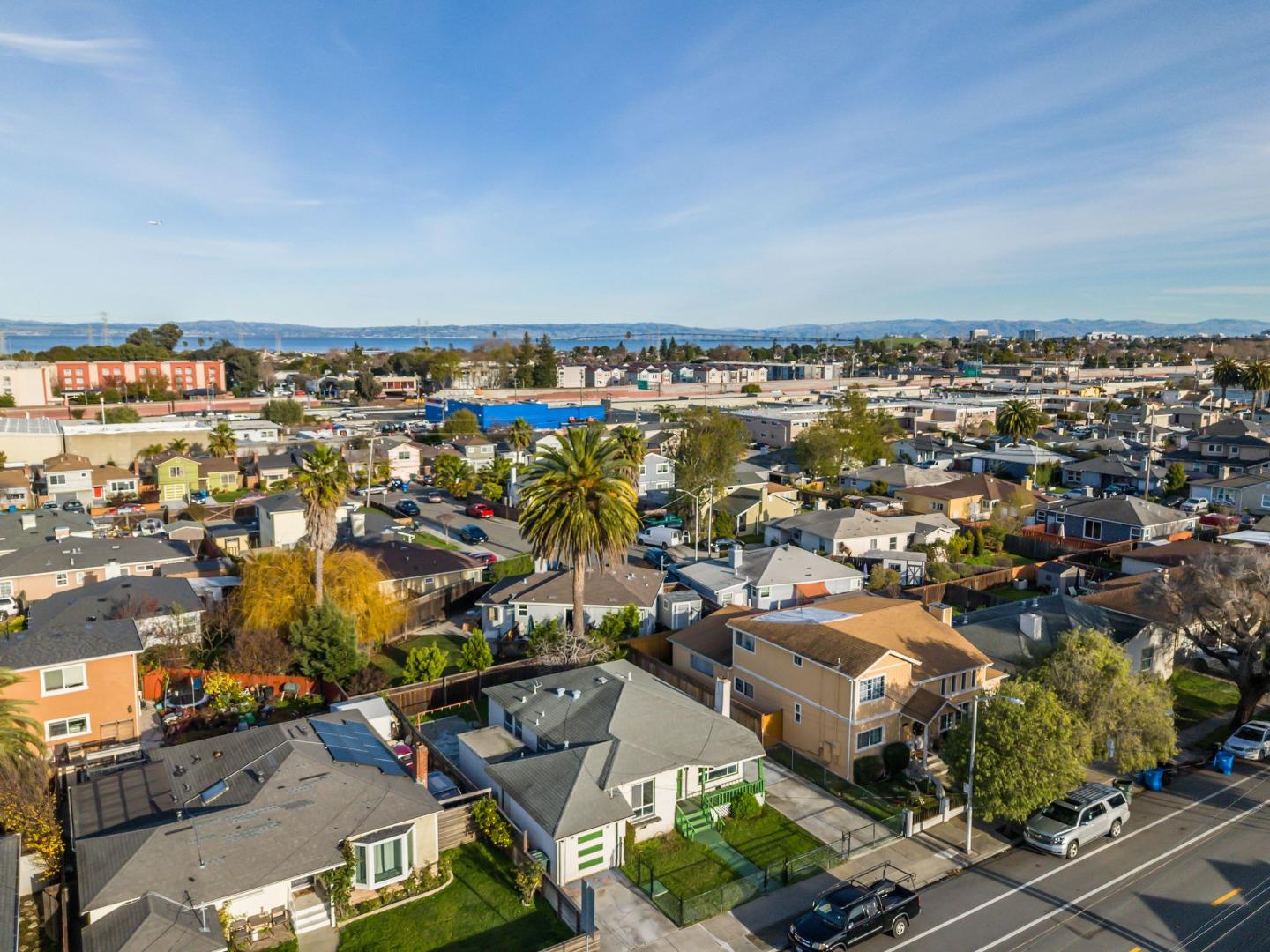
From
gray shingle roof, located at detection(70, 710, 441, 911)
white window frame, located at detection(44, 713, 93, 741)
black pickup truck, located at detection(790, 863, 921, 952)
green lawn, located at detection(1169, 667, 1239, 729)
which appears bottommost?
green lawn, located at detection(1169, 667, 1239, 729)

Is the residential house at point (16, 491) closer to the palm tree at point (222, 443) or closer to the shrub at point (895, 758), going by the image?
the palm tree at point (222, 443)

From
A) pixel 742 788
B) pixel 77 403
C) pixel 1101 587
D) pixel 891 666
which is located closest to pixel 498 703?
pixel 742 788

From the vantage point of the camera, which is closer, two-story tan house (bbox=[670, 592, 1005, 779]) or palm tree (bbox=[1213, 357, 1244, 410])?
two-story tan house (bbox=[670, 592, 1005, 779])

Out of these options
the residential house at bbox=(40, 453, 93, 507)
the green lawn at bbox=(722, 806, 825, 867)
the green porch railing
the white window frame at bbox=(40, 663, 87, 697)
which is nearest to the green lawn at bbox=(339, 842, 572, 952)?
the green lawn at bbox=(722, 806, 825, 867)

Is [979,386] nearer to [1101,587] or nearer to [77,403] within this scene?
[1101,587]

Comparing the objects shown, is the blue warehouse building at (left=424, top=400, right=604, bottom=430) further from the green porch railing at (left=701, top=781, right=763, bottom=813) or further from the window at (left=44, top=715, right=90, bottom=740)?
the green porch railing at (left=701, top=781, right=763, bottom=813)

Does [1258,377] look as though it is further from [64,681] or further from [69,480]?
[69,480]
